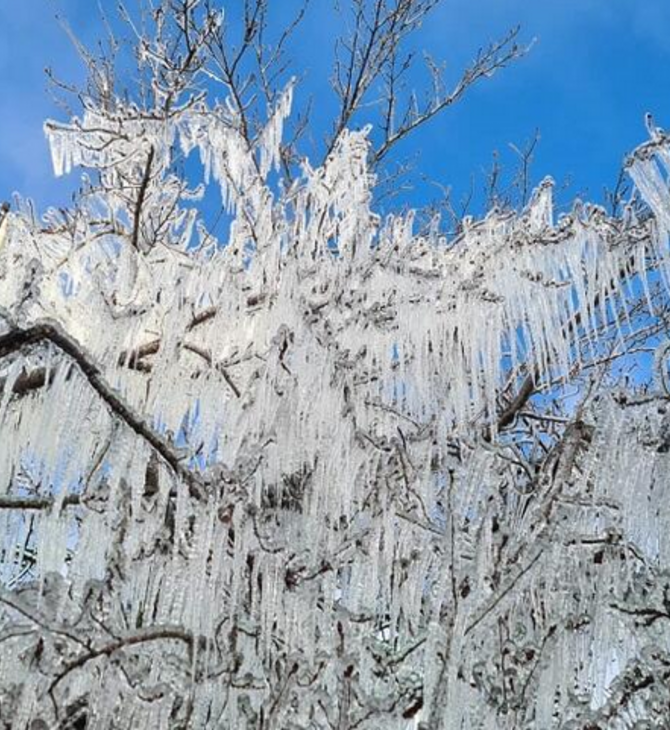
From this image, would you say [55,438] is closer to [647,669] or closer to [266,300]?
[266,300]

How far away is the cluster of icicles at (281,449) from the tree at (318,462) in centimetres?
1

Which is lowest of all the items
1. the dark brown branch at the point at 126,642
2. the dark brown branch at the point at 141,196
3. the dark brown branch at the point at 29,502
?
the dark brown branch at the point at 126,642

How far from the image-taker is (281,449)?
9.39 ft

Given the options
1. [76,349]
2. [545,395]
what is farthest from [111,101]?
[76,349]

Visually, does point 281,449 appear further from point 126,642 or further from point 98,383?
point 126,642

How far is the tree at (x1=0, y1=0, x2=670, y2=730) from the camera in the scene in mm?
1947

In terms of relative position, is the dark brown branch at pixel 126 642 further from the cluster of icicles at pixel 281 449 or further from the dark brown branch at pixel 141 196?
the dark brown branch at pixel 141 196

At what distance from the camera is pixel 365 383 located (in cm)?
330

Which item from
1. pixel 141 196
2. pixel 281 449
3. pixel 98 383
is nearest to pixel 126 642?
pixel 98 383

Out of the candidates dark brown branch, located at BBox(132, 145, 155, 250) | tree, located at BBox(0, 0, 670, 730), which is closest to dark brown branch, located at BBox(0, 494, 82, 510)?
tree, located at BBox(0, 0, 670, 730)

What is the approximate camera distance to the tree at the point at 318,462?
1.95 m

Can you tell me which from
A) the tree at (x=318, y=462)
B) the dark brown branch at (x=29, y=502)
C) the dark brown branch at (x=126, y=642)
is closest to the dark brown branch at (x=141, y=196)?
the tree at (x=318, y=462)

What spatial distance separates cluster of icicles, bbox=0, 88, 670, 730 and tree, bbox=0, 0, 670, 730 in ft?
0.04

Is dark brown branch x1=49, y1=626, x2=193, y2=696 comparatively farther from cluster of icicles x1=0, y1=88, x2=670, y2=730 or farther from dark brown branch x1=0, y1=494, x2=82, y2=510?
dark brown branch x1=0, y1=494, x2=82, y2=510
